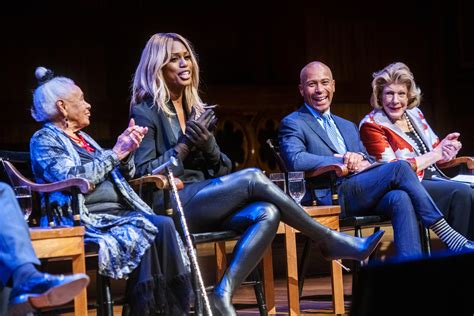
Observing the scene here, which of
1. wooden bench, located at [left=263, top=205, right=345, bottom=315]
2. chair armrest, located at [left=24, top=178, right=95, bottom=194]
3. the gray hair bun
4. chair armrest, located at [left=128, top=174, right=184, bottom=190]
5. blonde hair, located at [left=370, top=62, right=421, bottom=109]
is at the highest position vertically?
the gray hair bun

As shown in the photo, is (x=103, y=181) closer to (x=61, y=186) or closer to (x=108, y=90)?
(x=61, y=186)

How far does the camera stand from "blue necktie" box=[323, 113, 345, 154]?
14.6 feet

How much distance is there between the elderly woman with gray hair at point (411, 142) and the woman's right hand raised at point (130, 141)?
5.17 feet

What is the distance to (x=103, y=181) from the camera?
3.47 meters

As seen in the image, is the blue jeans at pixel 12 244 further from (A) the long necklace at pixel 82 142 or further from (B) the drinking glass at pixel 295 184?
(B) the drinking glass at pixel 295 184

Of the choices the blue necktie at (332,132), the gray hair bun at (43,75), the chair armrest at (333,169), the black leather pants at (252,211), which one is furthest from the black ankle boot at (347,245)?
the gray hair bun at (43,75)

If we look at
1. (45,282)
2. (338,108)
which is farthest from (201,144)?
(338,108)

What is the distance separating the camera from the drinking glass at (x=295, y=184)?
153 inches

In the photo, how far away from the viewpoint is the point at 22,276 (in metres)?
2.50

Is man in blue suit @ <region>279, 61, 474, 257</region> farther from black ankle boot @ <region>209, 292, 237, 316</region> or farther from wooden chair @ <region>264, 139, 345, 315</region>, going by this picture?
black ankle boot @ <region>209, 292, 237, 316</region>

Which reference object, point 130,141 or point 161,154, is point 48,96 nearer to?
point 130,141

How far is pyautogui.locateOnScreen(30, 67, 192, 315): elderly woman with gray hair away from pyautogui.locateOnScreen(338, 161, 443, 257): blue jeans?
1.11m

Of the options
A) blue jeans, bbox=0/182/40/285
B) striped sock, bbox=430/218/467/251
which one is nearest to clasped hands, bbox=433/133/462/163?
striped sock, bbox=430/218/467/251

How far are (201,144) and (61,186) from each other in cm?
66
